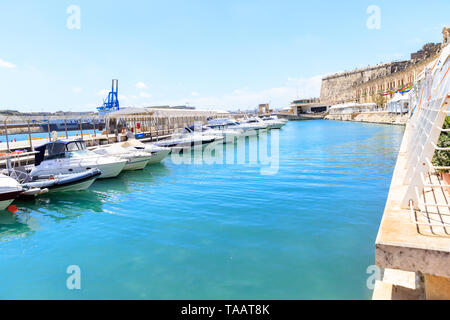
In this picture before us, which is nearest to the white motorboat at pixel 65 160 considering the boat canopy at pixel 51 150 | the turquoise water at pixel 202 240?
the boat canopy at pixel 51 150

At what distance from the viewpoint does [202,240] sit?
29.8 ft

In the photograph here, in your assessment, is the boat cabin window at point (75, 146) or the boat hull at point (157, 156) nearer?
the boat cabin window at point (75, 146)

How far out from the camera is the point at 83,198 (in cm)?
1499

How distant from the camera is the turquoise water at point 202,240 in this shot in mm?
6734

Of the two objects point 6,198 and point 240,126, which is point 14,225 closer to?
point 6,198

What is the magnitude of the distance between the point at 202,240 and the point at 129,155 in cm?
1347

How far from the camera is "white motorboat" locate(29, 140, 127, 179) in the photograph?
55.2 feet

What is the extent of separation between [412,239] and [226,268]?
4284 mm

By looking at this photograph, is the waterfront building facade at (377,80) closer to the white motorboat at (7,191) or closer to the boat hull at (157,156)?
the boat hull at (157,156)

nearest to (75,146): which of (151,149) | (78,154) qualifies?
(78,154)

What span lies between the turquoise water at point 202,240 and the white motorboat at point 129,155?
4334mm
